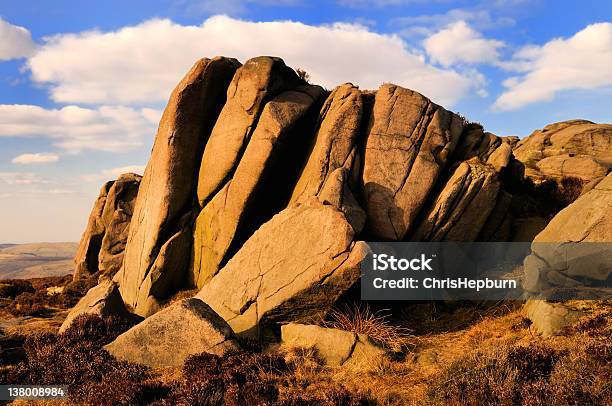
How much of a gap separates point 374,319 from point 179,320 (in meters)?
6.24

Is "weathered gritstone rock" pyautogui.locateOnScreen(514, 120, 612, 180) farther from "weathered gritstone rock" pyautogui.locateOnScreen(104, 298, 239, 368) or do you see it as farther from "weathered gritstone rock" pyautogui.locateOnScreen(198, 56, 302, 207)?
"weathered gritstone rock" pyautogui.locateOnScreen(104, 298, 239, 368)

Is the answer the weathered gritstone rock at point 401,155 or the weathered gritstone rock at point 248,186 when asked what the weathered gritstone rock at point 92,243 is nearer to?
the weathered gritstone rock at point 248,186

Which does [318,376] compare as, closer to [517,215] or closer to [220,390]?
[220,390]

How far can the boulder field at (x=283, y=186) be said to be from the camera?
1625 centimetres

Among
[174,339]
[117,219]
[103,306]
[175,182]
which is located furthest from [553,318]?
[117,219]

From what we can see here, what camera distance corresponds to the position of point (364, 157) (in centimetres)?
1994

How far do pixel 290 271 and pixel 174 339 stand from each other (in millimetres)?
4283

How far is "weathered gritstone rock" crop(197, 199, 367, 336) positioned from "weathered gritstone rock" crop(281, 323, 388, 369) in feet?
3.48

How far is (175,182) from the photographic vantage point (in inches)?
883

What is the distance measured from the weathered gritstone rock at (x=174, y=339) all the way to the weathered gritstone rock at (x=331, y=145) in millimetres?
7258

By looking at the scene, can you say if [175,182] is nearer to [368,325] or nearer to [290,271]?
[290,271]

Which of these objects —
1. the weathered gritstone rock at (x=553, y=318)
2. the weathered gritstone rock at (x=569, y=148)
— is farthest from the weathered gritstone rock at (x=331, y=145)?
the weathered gritstone rock at (x=569, y=148)

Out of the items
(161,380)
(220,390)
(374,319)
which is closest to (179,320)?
(161,380)

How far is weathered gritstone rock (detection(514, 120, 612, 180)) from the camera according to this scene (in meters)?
28.1
